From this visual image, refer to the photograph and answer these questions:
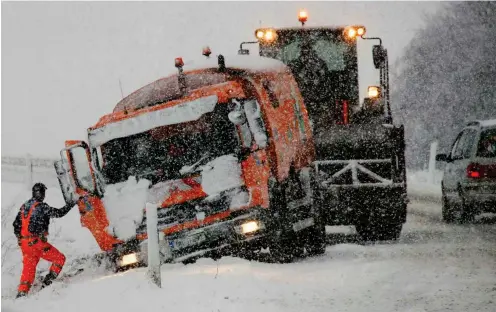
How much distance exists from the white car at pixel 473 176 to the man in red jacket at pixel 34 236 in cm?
597

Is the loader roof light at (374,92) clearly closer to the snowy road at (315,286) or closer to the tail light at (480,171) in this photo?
the tail light at (480,171)

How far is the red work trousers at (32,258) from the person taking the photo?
24.1ft

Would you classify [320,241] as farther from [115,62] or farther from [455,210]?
[115,62]

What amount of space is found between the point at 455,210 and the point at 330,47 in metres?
3.45

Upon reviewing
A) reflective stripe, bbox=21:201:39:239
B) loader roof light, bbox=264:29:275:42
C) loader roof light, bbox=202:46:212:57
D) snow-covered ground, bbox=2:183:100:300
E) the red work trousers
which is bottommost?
snow-covered ground, bbox=2:183:100:300

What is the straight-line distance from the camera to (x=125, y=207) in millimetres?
7086

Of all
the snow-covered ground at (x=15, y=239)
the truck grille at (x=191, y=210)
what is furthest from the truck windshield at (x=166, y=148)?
the snow-covered ground at (x=15, y=239)

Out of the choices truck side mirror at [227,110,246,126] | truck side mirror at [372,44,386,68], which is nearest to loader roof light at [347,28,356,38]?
truck side mirror at [372,44,386,68]

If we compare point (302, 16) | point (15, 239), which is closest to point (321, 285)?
point (302, 16)

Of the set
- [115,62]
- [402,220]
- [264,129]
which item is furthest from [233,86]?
[115,62]

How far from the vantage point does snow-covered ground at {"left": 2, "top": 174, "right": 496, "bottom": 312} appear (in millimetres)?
5211

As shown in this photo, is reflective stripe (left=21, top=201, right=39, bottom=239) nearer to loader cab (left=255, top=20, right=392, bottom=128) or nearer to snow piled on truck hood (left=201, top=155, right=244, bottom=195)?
snow piled on truck hood (left=201, top=155, right=244, bottom=195)

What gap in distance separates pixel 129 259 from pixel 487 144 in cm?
569

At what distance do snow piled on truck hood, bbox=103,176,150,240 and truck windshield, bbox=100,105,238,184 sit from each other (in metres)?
0.28
